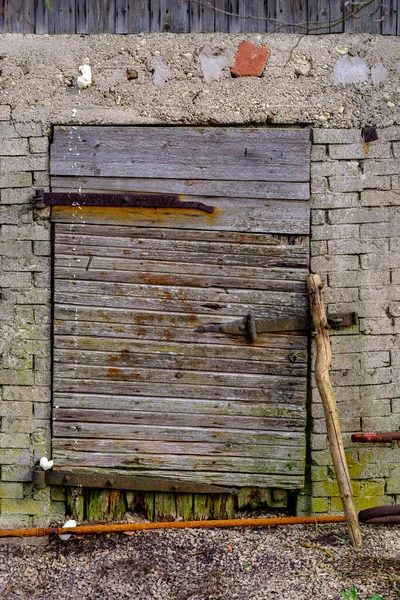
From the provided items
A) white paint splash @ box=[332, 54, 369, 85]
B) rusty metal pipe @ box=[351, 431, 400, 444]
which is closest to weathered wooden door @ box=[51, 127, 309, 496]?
rusty metal pipe @ box=[351, 431, 400, 444]

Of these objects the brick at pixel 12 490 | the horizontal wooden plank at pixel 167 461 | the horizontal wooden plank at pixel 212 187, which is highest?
the horizontal wooden plank at pixel 212 187

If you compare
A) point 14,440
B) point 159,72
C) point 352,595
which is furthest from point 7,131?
point 352,595

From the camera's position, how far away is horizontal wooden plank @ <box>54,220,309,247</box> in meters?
3.55

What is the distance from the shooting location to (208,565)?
3.27 m

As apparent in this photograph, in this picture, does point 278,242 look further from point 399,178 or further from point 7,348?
point 7,348

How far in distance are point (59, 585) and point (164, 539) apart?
659 millimetres

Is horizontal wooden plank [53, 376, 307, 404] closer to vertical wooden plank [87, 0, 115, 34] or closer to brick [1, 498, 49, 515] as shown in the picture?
brick [1, 498, 49, 515]

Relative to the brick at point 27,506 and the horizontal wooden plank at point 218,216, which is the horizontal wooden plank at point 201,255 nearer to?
the horizontal wooden plank at point 218,216

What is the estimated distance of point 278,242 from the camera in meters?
3.56

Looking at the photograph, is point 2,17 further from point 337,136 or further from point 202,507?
point 202,507

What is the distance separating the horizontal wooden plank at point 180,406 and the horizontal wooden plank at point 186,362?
20 centimetres

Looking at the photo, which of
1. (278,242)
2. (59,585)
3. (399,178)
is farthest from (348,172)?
(59,585)

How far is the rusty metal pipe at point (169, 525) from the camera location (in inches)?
139

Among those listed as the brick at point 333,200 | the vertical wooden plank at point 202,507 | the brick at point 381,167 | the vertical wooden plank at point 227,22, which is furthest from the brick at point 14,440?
the vertical wooden plank at point 227,22
